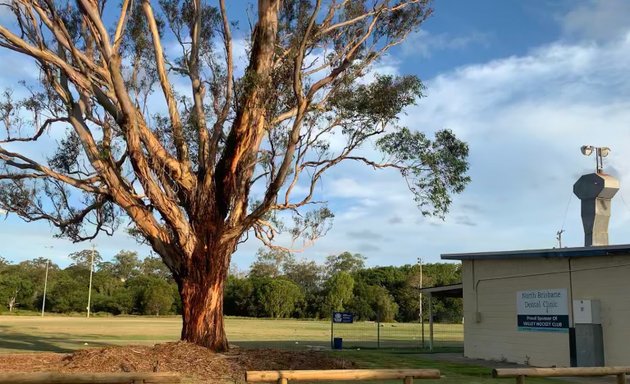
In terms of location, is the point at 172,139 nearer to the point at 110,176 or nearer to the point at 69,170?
the point at 110,176

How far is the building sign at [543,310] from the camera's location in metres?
19.5

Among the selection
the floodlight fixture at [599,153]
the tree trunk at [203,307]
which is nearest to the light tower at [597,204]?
the floodlight fixture at [599,153]

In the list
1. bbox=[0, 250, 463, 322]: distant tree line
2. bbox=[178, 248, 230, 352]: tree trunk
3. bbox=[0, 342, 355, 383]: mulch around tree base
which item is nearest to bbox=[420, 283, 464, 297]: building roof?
bbox=[0, 342, 355, 383]: mulch around tree base

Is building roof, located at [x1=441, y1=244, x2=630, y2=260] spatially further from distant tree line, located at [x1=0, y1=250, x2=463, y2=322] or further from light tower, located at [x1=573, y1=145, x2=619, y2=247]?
distant tree line, located at [x1=0, y1=250, x2=463, y2=322]

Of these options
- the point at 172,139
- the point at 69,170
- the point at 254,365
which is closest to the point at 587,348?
the point at 254,365

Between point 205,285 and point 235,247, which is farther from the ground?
point 235,247

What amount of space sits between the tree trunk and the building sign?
32.0 ft

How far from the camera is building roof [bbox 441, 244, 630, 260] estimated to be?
696 inches

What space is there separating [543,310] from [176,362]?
456 inches

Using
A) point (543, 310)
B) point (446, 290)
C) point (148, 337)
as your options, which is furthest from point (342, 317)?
point (148, 337)

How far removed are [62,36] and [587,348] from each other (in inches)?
672

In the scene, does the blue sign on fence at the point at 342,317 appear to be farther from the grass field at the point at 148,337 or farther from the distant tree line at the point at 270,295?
the distant tree line at the point at 270,295

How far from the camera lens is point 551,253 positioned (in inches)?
768

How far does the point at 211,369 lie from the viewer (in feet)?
48.3
